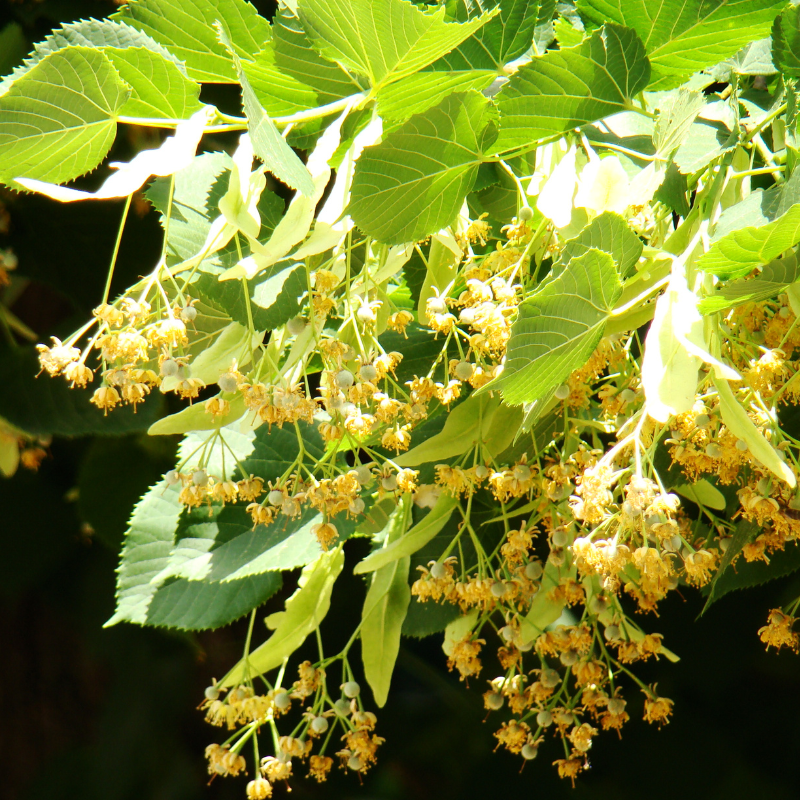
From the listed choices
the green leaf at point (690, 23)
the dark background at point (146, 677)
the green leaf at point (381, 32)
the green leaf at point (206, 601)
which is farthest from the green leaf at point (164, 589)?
the green leaf at point (690, 23)

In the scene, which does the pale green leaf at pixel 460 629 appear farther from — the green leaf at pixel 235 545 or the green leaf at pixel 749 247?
the green leaf at pixel 749 247

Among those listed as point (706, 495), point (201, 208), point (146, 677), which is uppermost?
point (201, 208)

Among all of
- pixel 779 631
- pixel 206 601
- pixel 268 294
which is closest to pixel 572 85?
pixel 268 294

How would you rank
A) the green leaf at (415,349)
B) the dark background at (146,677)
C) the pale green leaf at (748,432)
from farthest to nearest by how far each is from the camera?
the dark background at (146,677) < the green leaf at (415,349) < the pale green leaf at (748,432)

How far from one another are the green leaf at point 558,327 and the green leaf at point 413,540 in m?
0.24

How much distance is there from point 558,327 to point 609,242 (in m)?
0.06

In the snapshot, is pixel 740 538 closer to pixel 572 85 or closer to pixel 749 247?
pixel 749 247

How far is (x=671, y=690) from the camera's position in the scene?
1.28 meters

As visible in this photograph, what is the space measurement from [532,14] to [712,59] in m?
0.15

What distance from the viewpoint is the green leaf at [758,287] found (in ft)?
1.52

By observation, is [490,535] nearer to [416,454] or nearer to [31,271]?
A: [416,454]

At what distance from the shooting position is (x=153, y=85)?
575 mm

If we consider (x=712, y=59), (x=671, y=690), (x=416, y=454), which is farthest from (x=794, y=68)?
(x=671, y=690)

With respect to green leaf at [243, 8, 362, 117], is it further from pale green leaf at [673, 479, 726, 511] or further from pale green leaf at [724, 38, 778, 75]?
pale green leaf at [673, 479, 726, 511]
